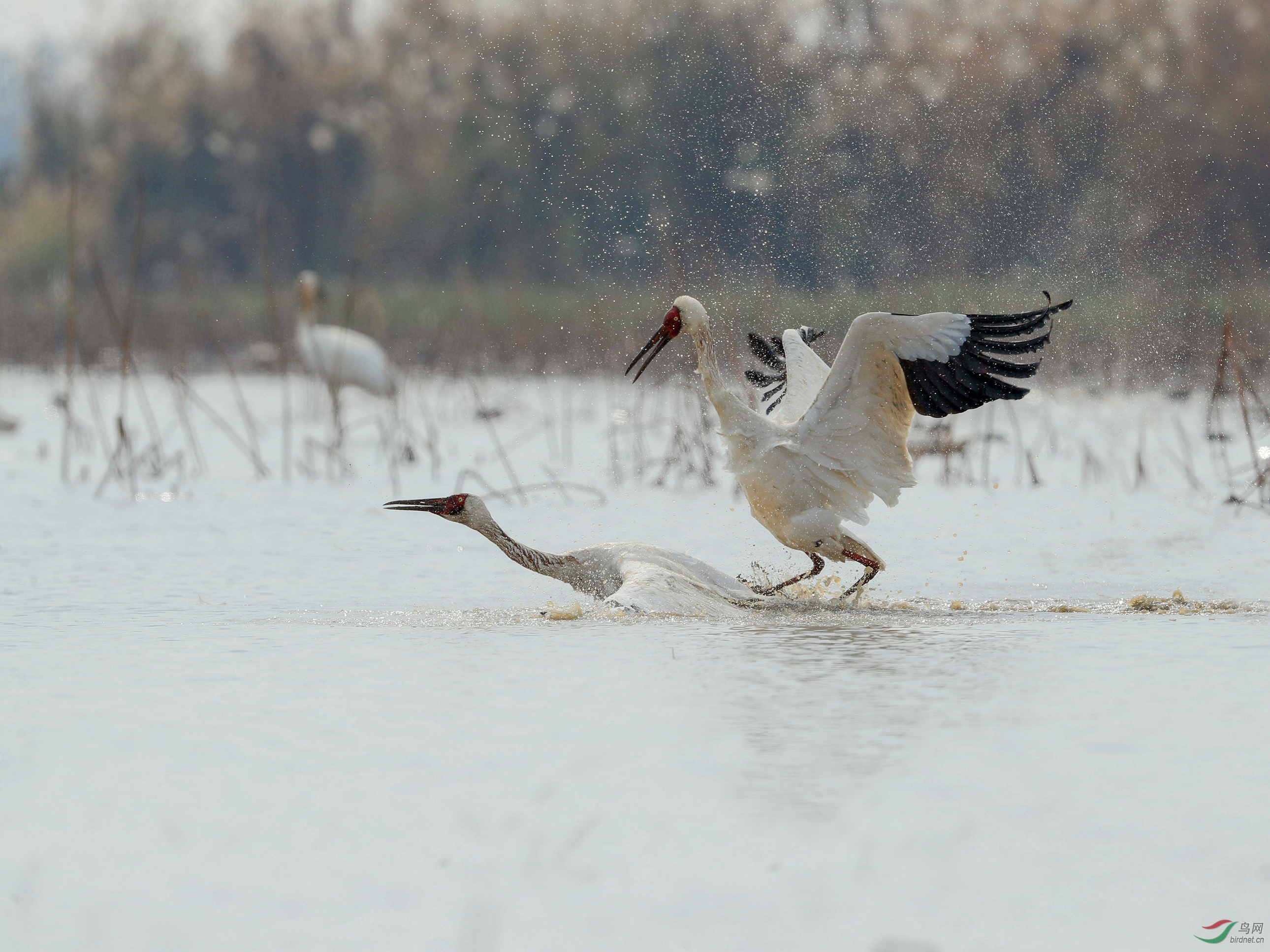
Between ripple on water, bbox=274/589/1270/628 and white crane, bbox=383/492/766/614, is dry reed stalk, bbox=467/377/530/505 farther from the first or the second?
ripple on water, bbox=274/589/1270/628

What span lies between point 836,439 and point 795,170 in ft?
48.2

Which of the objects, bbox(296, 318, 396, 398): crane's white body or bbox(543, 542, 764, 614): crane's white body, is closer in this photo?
bbox(543, 542, 764, 614): crane's white body

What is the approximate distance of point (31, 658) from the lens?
4.26 metres

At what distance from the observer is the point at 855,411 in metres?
5.41

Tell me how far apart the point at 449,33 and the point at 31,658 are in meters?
23.7

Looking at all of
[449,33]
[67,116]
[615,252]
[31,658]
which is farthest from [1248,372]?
[67,116]

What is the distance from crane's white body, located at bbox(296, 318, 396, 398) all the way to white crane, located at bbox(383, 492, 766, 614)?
6887 millimetres

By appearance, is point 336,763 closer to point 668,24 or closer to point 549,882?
point 549,882

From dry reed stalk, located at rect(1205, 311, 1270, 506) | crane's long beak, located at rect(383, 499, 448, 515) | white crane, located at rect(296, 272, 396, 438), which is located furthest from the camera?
white crane, located at rect(296, 272, 396, 438)

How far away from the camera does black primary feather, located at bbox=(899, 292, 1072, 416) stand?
17.0ft

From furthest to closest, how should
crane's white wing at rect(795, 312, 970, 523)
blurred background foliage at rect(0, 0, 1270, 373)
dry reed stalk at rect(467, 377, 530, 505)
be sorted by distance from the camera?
blurred background foliage at rect(0, 0, 1270, 373) < dry reed stalk at rect(467, 377, 530, 505) < crane's white wing at rect(795, 312, 970, 523)

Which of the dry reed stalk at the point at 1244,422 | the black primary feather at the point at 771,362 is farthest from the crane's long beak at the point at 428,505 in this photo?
the dry reed stalk at the point at 1244,422

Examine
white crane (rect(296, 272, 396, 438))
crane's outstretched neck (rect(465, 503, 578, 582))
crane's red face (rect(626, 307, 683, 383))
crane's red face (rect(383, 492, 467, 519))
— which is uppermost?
white crane (rect(296, 272, 396, 438))

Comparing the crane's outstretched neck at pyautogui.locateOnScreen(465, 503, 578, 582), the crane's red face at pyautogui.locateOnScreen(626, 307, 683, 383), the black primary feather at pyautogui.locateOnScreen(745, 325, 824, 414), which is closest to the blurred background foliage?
the black primary feather at pyautogui.locateOnScreen(745, 325, 824, 414)
